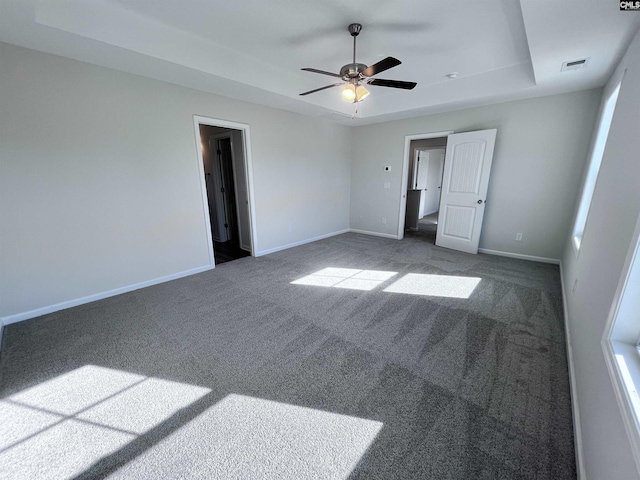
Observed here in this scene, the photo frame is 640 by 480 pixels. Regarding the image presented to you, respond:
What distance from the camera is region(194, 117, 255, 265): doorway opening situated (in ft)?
13.9

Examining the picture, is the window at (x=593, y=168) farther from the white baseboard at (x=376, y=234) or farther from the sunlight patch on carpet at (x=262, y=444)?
the sunlight patch on carpet at (x=262, y=444)

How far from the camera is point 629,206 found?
51.3 inches

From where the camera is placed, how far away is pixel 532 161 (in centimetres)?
375

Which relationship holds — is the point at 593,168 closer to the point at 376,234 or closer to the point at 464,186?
the point at 464,186

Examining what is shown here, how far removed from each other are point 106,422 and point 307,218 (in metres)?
4.06

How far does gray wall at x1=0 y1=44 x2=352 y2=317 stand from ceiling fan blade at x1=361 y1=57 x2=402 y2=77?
216 cm

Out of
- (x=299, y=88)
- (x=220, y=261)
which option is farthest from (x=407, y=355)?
(x=299, y=88)

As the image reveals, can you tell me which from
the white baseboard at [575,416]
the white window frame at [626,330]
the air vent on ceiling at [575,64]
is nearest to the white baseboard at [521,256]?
the white baseboard at [575,416]

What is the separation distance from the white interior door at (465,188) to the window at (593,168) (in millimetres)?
1176

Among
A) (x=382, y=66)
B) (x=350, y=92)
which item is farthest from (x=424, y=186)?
(x=382, y=66)

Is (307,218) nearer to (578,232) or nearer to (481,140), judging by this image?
(481,140)

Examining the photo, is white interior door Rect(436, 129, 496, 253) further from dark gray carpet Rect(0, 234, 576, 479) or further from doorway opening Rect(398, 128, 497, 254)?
dark gray carpet Rect(0, 234, 576, 479)

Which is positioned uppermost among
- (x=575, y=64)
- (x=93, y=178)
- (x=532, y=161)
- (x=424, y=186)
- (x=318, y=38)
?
(x=318, y=38)

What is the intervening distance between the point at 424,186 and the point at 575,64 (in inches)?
209
